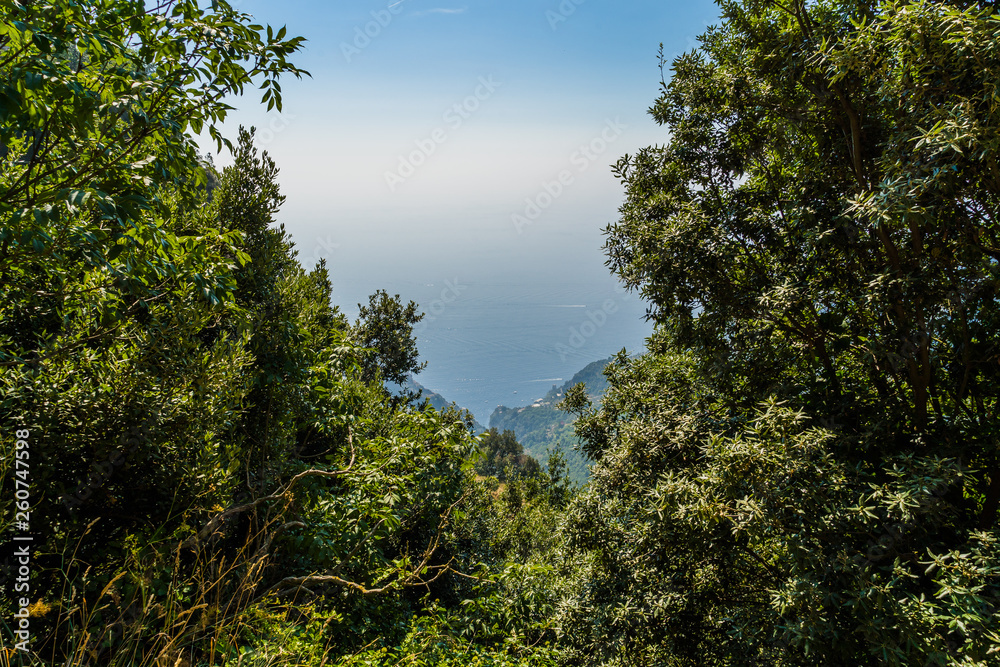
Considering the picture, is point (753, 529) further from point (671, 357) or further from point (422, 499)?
point (422, 499)

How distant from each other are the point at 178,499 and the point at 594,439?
598 cm

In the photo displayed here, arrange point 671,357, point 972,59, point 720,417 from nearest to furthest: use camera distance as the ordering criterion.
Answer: point 972,59 < point 720,417 < point 671,357

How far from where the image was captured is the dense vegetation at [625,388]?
329cm

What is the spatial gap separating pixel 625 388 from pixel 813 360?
108 inches

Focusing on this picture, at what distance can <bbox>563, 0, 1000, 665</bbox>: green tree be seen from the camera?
4094 millimetres

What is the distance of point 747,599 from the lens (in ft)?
21.2

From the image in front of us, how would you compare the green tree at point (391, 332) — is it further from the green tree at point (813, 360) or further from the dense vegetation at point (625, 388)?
the green tree at point (813, 360)

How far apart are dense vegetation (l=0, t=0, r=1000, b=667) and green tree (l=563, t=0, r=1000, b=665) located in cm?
4

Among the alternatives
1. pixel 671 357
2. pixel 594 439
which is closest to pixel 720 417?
pixel 671 357

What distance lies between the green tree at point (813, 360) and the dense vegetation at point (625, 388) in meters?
0.04

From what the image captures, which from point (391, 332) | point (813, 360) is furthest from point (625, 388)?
point (391, 332)

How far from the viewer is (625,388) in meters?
7.96

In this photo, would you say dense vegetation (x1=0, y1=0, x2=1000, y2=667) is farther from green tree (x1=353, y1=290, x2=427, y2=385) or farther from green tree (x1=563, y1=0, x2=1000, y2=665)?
green tree (x1=353, y1=290, x2=427, y2=385)

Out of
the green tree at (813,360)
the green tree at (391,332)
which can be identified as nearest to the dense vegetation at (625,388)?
the green tree at (813,360)
